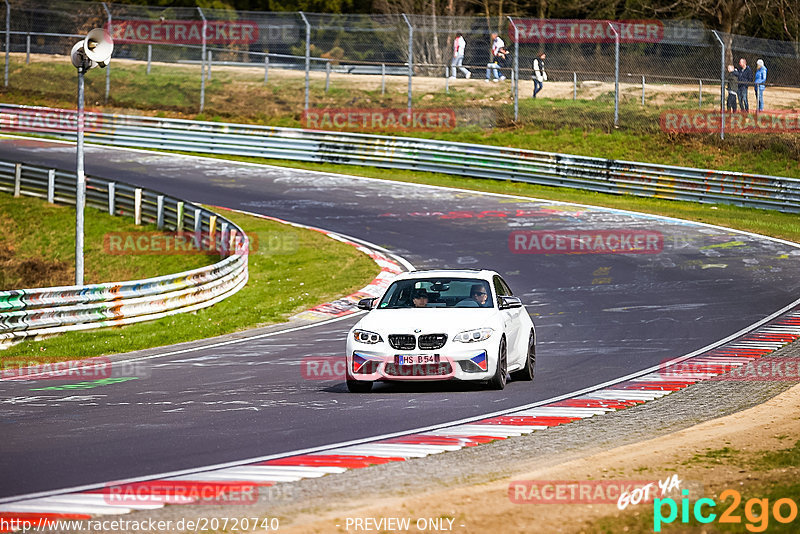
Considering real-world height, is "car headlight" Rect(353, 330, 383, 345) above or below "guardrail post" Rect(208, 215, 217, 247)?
above

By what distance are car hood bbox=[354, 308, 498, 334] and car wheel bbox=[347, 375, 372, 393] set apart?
598 millimetres

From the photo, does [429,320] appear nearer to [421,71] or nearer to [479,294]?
[479,294]

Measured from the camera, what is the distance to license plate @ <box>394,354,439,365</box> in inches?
477

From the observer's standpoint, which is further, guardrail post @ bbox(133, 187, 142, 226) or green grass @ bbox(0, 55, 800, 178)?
green grass @ bbox(0, 55, 800, 178)

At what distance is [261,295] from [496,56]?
60.1 ft

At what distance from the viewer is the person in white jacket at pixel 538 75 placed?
39.2m

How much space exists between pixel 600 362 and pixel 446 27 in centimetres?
2448

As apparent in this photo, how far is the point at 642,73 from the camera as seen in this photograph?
37.1 metres

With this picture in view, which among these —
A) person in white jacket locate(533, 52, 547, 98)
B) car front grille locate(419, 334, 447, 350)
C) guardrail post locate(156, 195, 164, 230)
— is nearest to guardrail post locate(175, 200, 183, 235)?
guardrail post locate(156, 195, 164, 230)

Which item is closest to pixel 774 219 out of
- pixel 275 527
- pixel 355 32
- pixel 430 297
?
pixel 355 32

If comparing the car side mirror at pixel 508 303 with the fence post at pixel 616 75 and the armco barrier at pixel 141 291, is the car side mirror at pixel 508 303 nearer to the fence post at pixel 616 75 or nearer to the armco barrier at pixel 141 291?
the armco barrier at pixel 141 291

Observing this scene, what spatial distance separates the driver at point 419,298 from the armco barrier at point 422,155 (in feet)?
68.0

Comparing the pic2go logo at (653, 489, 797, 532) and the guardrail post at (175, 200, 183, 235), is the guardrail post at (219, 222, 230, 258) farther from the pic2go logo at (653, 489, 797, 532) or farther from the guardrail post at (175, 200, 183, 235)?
the pic2go logo at (653, 489, 797, 532)

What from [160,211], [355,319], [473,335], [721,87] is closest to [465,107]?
[721,87]
